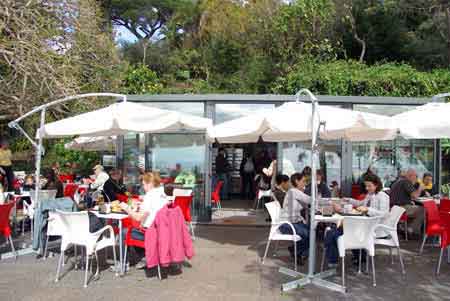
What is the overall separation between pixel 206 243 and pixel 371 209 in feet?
9.67

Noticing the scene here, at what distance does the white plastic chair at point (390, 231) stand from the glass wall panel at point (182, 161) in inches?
182

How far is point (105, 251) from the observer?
7105 mm

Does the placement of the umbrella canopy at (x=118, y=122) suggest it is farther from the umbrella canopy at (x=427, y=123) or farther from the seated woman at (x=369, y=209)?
the umbrella canopy at (x=427, y=123)

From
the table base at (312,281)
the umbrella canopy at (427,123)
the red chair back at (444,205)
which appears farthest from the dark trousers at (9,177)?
the red chair back at (444,205)

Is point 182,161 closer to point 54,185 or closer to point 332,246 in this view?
point 54,185

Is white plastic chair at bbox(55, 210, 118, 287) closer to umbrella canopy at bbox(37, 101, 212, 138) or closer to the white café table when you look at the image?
the white café table

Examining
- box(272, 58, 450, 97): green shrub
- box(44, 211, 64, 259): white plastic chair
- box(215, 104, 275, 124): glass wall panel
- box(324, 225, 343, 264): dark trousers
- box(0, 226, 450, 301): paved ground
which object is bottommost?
box(0, 226, 450, 301): paved ground

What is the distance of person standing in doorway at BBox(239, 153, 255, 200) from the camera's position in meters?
14.5

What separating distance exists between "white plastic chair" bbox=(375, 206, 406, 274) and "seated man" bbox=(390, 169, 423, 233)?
2089mm

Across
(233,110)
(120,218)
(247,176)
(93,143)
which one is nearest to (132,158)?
(93,143)

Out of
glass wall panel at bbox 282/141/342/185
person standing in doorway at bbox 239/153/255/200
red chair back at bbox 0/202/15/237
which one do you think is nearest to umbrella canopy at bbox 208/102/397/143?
red chair back at bbox 0/202/15/237

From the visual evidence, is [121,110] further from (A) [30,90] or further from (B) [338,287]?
(A) [30,90]

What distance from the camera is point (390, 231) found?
20.5 feet

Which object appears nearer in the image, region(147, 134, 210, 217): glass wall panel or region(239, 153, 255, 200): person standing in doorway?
region(147, 134, 210, 217): glass wall panel
